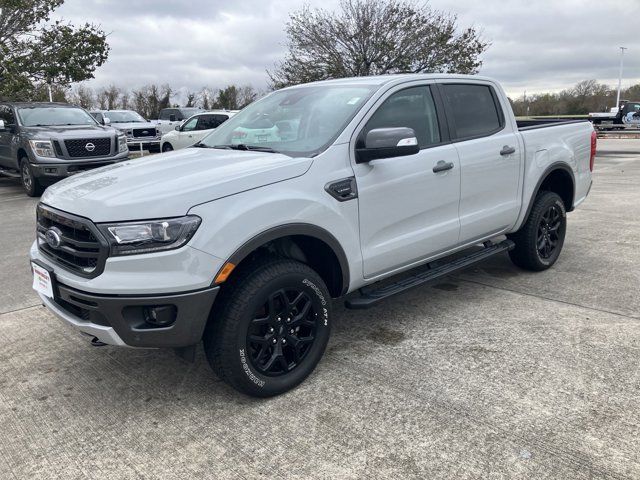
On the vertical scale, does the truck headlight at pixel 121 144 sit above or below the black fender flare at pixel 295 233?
above

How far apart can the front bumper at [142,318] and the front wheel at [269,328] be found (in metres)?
0.14

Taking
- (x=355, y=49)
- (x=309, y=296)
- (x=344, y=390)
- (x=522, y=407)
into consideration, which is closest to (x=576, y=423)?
(x=522, y=407)

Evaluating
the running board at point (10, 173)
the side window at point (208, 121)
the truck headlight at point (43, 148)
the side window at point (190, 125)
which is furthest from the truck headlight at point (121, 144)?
the side window at point (190, 125)

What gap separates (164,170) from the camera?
123 inches

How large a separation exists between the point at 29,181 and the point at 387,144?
9562 mm

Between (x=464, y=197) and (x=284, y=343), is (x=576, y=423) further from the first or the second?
(x=464, y=197)

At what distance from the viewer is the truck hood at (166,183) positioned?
2.60 meters

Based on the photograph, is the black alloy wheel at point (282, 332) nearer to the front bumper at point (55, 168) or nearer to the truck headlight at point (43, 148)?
the front bumper at point (55, 168)

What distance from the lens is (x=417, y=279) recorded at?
12.5 ft

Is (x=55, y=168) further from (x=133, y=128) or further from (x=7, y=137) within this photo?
(x=133, y=128)

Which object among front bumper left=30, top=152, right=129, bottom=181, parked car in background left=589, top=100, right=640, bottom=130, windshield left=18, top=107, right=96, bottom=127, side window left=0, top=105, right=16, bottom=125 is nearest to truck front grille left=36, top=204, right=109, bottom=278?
front bumper left=30, top=152, right=129, bottom=181

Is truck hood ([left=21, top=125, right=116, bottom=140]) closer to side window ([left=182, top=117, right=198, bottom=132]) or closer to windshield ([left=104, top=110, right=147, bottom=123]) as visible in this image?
side window ([left=182, top=117, right=198, bottom=132])

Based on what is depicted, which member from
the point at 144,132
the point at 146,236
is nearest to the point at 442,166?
the point at 146,236

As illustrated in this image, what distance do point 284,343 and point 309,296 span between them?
296 millimetres
